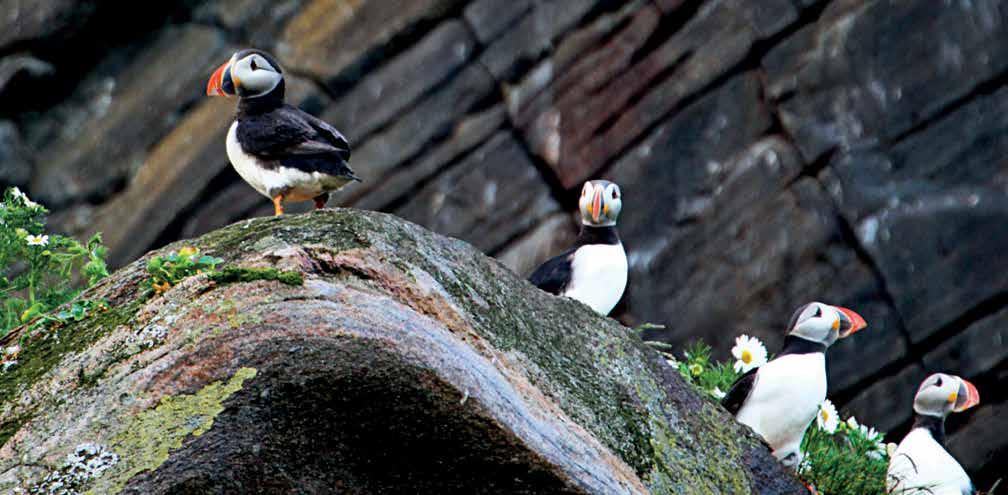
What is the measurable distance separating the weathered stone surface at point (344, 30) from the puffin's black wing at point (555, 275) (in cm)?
298

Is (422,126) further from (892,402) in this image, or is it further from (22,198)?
(22,198)

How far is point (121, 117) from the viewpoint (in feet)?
29.0

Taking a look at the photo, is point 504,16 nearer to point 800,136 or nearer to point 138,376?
point 800,136

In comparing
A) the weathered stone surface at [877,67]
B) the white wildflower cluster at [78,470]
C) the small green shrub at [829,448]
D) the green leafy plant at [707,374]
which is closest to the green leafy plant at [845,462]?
the small green shrub at [829,448]

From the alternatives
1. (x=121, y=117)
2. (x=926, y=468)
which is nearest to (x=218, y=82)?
(x=926, y=468)

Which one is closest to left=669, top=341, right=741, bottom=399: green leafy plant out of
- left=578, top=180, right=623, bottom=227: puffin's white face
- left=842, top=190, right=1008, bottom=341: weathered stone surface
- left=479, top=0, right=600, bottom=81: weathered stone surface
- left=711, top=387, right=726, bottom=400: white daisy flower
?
left=711, top=387, right=726, bottom=400: white daisy flower

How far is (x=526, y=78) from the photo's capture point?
8.45m

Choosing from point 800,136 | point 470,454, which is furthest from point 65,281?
point 800,136

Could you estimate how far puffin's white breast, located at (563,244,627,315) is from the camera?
5.89 metres

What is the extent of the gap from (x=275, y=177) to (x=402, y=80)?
4425 mm

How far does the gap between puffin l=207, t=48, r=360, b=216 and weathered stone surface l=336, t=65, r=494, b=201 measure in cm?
402

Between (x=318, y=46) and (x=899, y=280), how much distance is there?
3834 mm

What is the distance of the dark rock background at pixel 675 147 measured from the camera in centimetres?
805

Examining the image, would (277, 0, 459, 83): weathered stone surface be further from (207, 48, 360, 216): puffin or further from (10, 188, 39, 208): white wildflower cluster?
(207, 48, 360, 216): puffin
